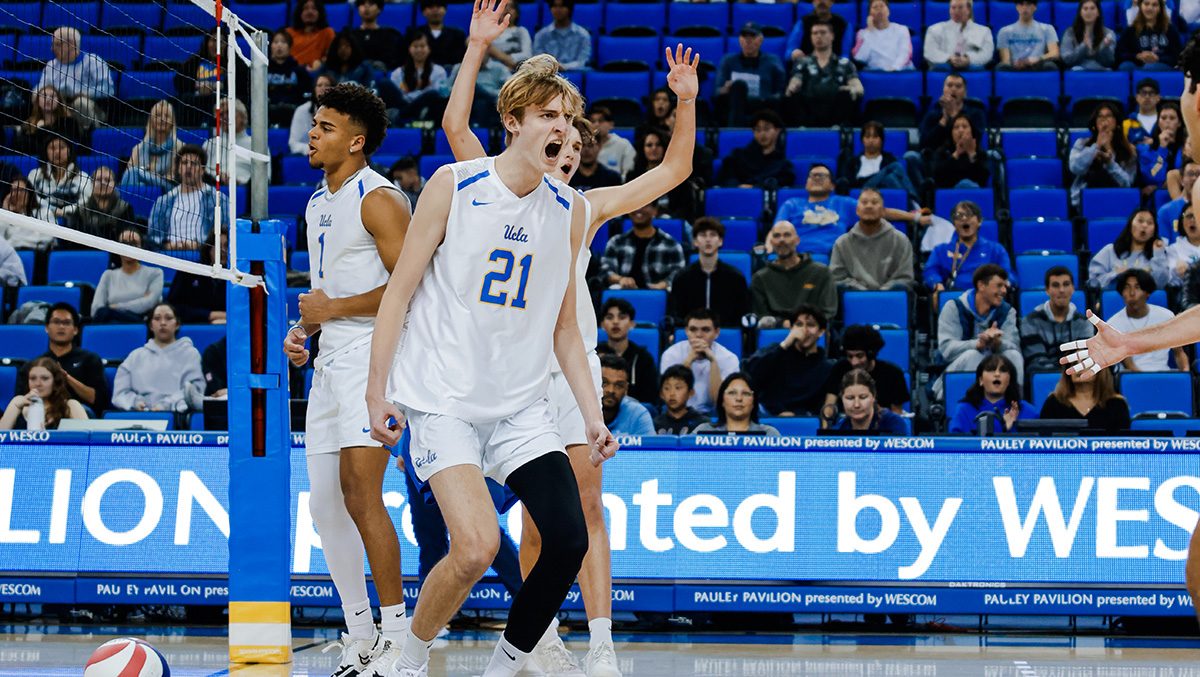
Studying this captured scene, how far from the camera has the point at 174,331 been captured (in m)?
11.4

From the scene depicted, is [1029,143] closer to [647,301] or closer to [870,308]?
[870,308]

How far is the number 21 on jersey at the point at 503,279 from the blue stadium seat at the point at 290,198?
904cm

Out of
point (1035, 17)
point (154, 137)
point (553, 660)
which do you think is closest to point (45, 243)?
point (154, 137)

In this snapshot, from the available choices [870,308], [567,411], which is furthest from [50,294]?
[567,411]

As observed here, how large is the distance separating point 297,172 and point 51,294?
3.01 metres

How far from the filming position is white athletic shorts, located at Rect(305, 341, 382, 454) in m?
6.09

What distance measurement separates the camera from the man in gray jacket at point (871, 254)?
40.5 feet

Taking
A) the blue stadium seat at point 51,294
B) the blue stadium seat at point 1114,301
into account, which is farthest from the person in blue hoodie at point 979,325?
the blue stadium seat at point 51,294

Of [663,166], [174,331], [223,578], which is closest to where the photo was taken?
[663,166]

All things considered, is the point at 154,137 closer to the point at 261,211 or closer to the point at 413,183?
the point at 413,183

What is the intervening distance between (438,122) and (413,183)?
7.64ft

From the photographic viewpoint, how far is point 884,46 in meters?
15.8

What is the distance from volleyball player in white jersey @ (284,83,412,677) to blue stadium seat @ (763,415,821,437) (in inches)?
178

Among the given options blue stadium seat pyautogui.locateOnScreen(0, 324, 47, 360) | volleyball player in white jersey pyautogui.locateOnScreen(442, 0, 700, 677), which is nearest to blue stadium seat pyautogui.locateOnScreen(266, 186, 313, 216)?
blue stadium seat pyautogui.locateOnScreen(0, 324, 47, 360)
